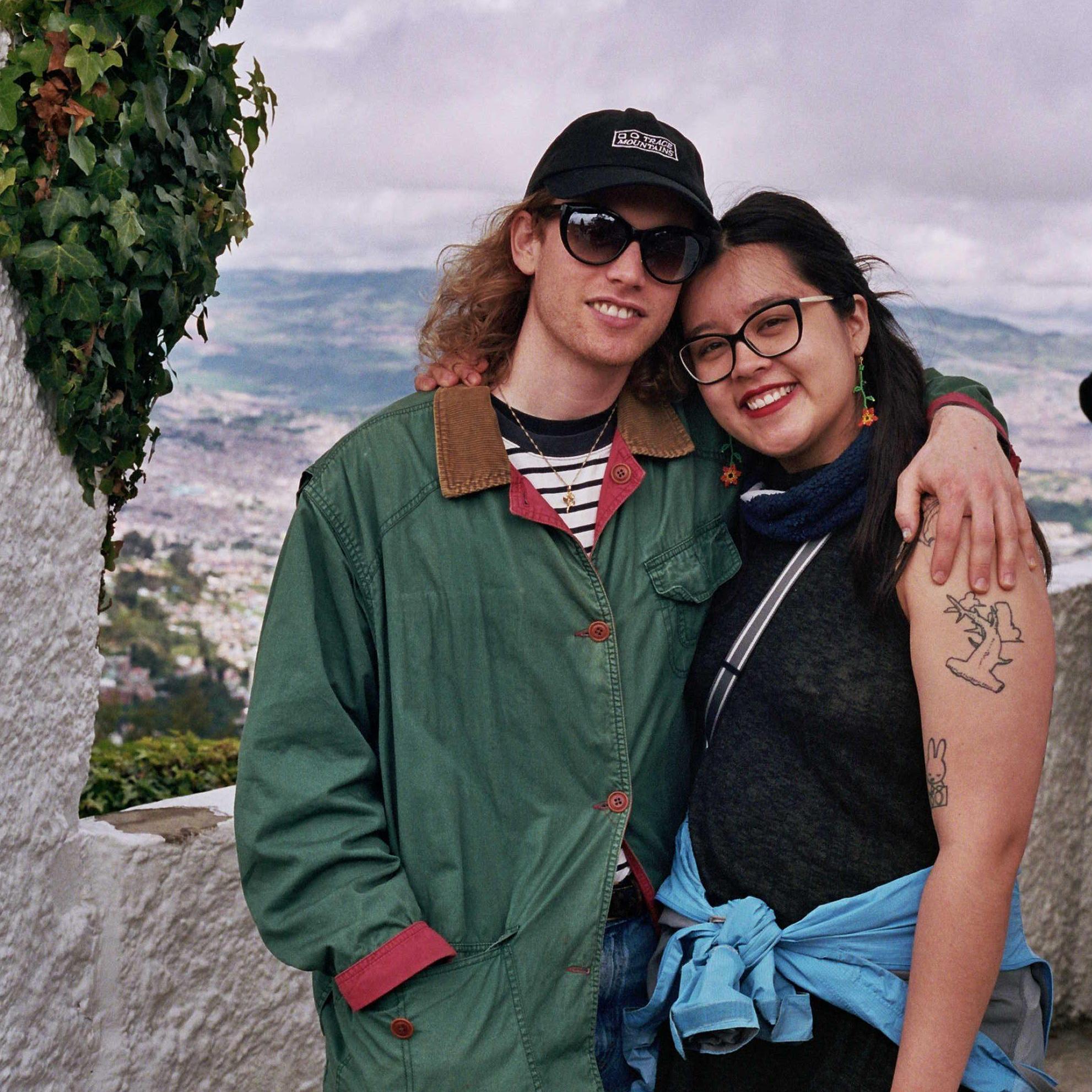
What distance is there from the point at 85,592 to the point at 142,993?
3.00ft

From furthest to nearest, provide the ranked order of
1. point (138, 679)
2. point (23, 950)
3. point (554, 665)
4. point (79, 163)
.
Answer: point (138, 679) → point (23, 950) → point (79, 163) → point (554, 665)

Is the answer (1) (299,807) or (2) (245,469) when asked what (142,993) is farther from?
(2) (245,469)

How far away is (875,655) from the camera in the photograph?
1.89 m

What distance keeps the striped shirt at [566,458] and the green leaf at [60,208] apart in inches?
32.9

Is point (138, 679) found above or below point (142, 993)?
below

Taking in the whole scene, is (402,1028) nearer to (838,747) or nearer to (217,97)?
(838,747)

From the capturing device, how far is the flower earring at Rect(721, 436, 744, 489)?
2340mm

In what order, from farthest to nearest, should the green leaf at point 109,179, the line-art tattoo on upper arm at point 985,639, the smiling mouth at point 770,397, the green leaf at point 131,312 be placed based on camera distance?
the green leaf at point 131,312 → the green leaf at point 109,179 → the smiling mouth at point 770,397 → the line-art tattoo on upper arm at point 985,639

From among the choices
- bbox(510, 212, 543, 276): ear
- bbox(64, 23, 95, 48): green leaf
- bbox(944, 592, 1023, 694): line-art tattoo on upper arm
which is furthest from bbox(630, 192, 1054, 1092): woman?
bbox(64, 23, 95, 48): green leaf

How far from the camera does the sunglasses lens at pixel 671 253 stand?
217cm

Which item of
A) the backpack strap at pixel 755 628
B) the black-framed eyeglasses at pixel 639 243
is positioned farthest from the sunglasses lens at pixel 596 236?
the backpack strap at pixel 755 628

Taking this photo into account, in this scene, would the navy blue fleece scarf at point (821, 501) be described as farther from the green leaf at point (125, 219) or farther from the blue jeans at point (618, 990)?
the green leaf at point (125, 219)

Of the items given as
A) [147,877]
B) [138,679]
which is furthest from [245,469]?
[147,877]

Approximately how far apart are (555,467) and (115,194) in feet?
3.20
